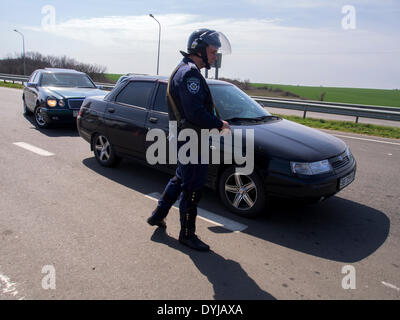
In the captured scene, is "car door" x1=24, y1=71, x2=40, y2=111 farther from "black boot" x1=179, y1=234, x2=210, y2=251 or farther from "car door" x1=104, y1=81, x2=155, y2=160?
"black boot" x1=179, y1=234, x2=210, y2=251

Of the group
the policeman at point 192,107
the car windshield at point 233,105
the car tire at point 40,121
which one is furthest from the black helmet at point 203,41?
the car tire at point 40,121

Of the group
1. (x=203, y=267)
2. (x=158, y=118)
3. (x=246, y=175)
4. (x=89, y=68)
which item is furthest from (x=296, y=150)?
(x=89, y=68)

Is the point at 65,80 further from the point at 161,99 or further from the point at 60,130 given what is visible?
the point at 161,99

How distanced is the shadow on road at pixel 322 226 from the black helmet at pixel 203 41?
1844 millimetres

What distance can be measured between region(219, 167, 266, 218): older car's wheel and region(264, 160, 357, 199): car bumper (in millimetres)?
143

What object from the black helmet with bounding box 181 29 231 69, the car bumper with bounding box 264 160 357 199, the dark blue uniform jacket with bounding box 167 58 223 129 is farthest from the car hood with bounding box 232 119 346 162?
the black helmet with bounding box 181 29 231 69

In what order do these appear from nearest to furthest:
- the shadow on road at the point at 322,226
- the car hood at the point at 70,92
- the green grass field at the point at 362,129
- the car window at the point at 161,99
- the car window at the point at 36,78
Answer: the shadow on road at the point at 322,226 → the car window at the point at 161,99 → the car hood at the point at 70,92 → the car window at the point at 36,78 → the green grass field at the point at 362,129

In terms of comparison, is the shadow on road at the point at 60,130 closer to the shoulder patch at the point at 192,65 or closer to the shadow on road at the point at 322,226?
the shadow on road at the point at 322,226

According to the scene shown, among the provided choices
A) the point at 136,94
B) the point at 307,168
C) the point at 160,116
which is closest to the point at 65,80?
the point at 136,94

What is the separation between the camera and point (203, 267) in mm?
2959

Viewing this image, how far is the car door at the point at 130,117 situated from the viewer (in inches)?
196

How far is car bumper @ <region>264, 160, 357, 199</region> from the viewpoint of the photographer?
140 inches
